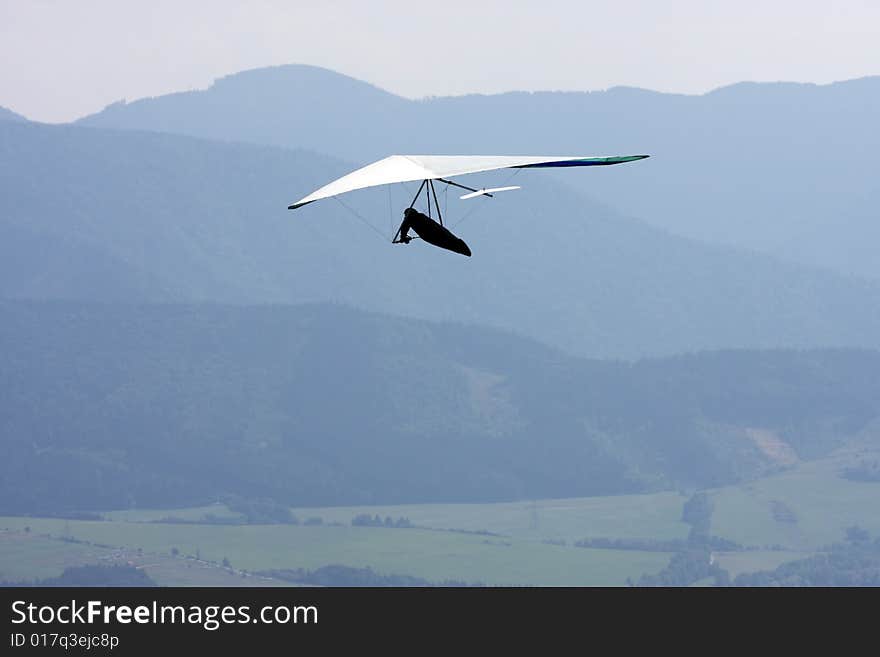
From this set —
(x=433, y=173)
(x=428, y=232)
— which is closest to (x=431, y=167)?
(x=433, y=173)

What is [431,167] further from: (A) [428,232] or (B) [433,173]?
(A) [428,232]

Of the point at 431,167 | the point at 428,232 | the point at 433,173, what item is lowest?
the point at 428,232

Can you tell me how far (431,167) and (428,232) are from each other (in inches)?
85.6

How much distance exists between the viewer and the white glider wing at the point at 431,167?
4447 centimetres

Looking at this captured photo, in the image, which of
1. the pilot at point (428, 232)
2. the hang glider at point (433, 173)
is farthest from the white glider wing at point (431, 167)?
the pilot at point (428, 232)

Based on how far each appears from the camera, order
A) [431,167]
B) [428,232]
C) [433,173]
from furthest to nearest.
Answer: [431,167]
[428,232]
[433,173]

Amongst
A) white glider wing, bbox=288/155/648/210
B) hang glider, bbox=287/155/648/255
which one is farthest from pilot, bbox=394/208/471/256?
white glider wing, bbox=288/155/648/210

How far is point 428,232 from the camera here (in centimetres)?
4616

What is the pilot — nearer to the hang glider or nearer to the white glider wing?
the hang glider
